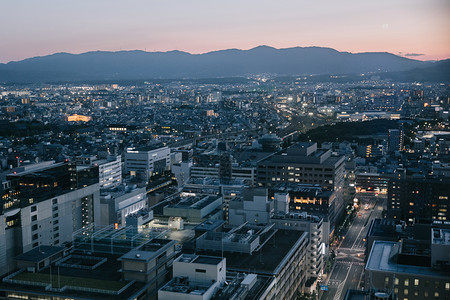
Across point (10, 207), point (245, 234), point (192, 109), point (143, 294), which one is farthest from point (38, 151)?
point (192, 109)

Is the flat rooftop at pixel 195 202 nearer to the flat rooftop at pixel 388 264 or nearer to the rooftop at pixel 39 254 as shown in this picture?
the rooftop at pixel 39 254

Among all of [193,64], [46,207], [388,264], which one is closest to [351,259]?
[388,264]

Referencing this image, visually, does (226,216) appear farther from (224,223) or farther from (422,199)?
(422,199)

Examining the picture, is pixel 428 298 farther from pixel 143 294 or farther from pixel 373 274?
pixel 143 294

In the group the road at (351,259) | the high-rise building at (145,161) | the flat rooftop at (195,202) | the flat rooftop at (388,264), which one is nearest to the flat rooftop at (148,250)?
the flat rooftop at (388,264)

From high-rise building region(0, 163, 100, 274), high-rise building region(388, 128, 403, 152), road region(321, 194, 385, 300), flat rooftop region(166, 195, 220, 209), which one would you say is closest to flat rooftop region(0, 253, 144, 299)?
high-rise building region(0, 163, 100, 274)

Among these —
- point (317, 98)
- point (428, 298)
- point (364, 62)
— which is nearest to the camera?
point (428, 298)
